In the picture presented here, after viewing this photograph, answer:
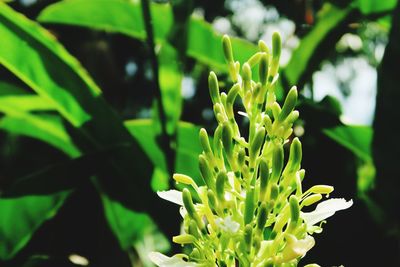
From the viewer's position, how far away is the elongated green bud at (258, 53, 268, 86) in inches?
32.9

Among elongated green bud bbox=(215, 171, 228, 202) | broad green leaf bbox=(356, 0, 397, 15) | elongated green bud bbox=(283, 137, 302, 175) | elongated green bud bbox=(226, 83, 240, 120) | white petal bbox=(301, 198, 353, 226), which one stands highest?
broad green leaf bbox=(356, 0, 397, 15)

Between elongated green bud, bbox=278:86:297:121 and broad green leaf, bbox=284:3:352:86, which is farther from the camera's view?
broad green leaf, bbox=284:3:352:86

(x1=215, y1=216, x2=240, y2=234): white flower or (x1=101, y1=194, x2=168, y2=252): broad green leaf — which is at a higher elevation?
(x1=101, y1=194, x2=168, y2=252): broad green leaf

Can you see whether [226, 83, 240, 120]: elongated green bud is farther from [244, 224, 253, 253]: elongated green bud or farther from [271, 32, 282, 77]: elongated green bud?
[244, 224, 253, 253]: elongated green bud

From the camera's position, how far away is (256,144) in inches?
31.5

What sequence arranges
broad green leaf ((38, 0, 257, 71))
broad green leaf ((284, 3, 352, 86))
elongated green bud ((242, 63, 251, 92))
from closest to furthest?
elongated green bud ((242, 63, 251, 92)) < broad green leaf ((284, 3, 352, 86)) < broad green leaf ((38, 0, 257, 71))

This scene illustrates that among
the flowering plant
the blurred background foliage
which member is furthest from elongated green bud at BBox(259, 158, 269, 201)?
the blurred background foliage

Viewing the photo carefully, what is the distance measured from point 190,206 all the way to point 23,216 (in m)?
0.88

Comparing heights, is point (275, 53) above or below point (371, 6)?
below

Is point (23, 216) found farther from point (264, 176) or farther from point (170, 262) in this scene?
point (264, 176)

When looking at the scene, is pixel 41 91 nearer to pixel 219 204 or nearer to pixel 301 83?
pixel 301 83

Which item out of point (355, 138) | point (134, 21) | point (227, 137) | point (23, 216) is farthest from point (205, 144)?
point (134, 21)

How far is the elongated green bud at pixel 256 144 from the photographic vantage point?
794 mm

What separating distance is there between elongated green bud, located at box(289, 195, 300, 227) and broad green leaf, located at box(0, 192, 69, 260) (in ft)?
2.94
